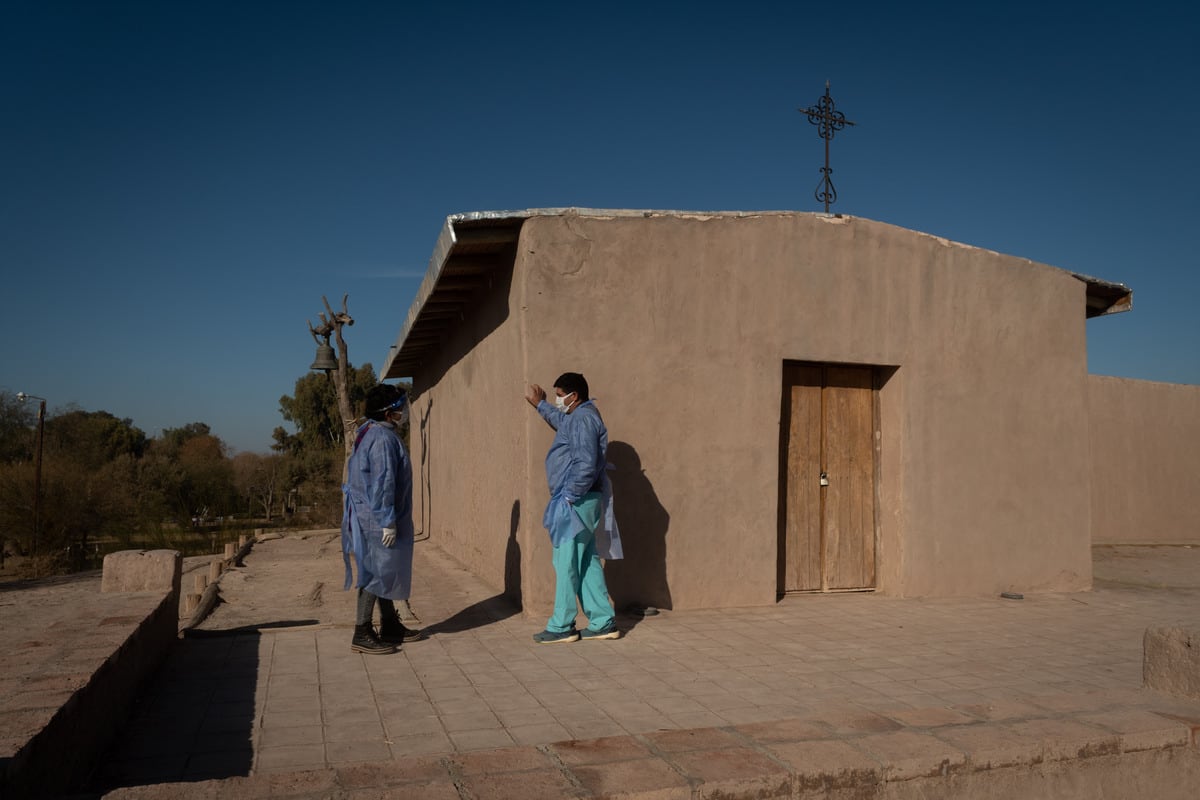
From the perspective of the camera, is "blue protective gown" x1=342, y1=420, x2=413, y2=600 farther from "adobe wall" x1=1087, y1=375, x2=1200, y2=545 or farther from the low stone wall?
"adobe wall" x1=1087, y1=375, x2=1200, y2=545

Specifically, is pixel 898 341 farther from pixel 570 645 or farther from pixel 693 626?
pixel 570 645

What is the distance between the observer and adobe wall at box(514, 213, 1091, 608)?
7152 mm

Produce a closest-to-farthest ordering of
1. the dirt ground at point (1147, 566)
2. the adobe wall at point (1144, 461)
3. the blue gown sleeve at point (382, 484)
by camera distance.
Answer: the blue gown sleeve at point (382, 484)
the dirt ground at point (1147, 566)
the adobe wall at point (1144, 461)

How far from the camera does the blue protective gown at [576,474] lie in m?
6.20

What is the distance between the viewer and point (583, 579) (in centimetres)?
637

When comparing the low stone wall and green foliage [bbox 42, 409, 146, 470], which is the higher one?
green foliage [bbox 42, 409, 146, 470]

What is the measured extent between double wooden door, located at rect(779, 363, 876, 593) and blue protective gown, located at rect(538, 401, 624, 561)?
2.15m

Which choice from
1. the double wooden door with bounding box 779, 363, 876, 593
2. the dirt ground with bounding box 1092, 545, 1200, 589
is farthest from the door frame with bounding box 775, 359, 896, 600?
the dirt ground with bounding box 1092, 545, 1200, 589

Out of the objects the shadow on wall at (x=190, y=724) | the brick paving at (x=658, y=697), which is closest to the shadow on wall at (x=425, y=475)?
the brick paving at (x=658, y=697)

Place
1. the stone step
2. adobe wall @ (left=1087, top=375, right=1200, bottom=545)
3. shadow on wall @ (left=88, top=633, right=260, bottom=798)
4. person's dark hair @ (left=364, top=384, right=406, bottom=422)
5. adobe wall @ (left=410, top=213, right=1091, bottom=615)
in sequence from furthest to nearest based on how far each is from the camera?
adobe wall @ (left=1087, top=375, right=1200, bottom=545), adobe wall @ (left=410, top=213, right=1091, bottom=615), person's dark hair @ (left=364, top=384, right=406, bottom=422), shadow on wall @ (left=88, top=633, right=260, bottom=798), the stone step

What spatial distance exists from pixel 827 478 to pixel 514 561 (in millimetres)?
2939

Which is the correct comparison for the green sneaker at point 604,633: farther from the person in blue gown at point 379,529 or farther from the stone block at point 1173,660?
the stone block at point 1173,660

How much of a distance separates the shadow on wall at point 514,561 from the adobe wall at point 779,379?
1.56 ft

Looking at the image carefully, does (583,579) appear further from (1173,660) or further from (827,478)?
(1173,660)
